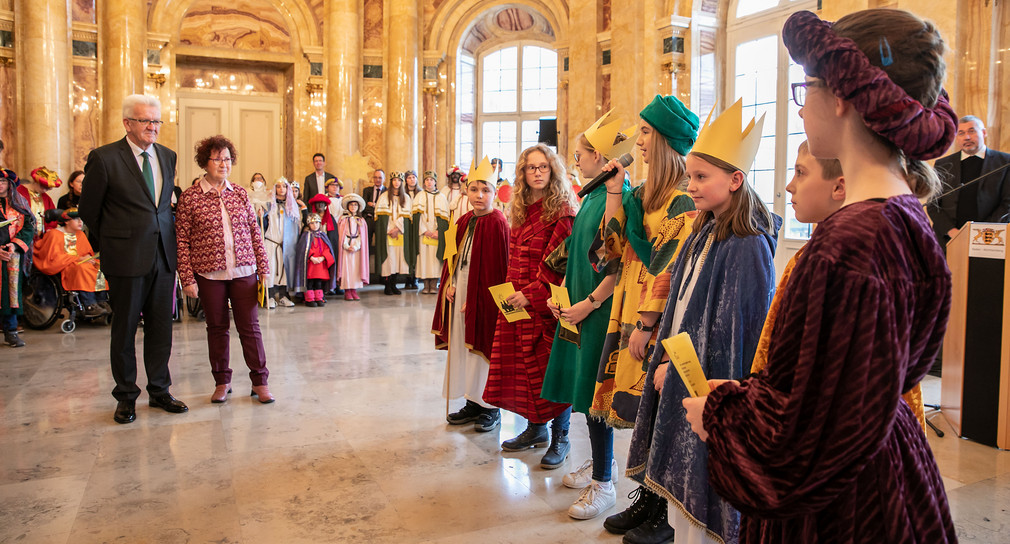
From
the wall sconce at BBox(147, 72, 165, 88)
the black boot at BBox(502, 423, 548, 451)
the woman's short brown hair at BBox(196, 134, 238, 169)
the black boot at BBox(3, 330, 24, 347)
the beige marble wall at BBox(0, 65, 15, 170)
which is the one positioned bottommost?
the black boot at BBox(502, 423, 548, 451)

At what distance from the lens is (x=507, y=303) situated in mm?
3506

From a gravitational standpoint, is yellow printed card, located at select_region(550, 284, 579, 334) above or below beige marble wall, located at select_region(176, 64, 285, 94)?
below

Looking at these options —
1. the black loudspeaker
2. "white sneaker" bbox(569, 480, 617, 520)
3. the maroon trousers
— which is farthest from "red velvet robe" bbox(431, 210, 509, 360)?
the black loudspeaker

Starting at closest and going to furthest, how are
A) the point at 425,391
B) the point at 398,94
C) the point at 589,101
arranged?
the point at 425,391 < the point at 589,101 < the point at 398,94

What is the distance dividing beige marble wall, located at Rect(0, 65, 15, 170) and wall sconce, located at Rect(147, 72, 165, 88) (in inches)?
73.7

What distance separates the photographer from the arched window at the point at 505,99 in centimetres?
1466

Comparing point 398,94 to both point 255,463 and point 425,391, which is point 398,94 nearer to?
point 425,391

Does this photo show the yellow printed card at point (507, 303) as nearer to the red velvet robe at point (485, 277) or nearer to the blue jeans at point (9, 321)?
the red velvet robe at point (485, 277)

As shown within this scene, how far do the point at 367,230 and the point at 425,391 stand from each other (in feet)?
20.6

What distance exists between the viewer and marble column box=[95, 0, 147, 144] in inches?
448

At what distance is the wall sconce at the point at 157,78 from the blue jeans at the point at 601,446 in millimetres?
11367

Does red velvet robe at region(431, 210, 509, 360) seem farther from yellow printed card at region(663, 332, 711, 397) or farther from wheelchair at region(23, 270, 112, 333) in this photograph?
wheelchair at region(23, 270, 112, 333)

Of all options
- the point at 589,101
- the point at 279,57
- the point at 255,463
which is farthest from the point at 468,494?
the point at 279,57

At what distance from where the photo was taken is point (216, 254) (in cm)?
450
